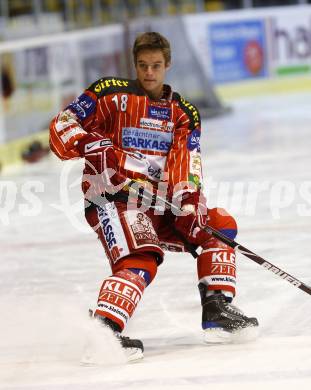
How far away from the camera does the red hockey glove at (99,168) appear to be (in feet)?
11.9

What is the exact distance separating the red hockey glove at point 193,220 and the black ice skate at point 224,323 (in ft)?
0.69

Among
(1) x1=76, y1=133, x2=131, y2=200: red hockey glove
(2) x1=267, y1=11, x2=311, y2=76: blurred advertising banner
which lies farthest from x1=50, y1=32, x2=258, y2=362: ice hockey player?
(2) x1=267, y1=11, x2=311, y2=76: blurred advertising banner

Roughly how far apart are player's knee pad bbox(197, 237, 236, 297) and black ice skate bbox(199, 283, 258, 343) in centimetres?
4

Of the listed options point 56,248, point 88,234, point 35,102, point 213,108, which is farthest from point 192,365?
point 213,108

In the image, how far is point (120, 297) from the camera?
3.44 metres

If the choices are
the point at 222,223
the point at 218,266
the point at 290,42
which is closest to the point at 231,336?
the point at 218,266

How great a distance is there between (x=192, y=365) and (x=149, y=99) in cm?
96

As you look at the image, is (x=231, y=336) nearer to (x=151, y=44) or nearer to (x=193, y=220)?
(x=193, y=220)

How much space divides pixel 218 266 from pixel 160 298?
2.82 ft

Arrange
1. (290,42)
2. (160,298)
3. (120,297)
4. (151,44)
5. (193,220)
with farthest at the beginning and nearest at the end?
1. (290,42)
2. (160,298)
3. (193,220)
4. (151,44)
5. (120,297)

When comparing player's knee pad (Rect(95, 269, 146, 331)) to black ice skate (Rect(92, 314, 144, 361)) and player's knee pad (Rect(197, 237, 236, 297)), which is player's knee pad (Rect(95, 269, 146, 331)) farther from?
player's knee pad (Rect(197, 237, 236, 297))

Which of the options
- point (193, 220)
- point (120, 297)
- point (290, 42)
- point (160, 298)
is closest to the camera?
point (120, 297)

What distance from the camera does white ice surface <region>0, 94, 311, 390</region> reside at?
3256 mm

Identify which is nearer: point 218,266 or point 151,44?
point 151,44
